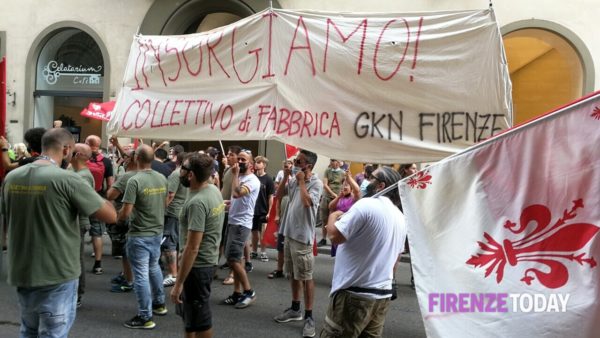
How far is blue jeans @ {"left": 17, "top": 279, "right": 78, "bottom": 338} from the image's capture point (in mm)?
3479

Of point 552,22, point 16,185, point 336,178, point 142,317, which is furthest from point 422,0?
point 16,185

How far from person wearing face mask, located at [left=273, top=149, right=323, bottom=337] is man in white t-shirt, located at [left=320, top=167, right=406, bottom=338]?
206 cm

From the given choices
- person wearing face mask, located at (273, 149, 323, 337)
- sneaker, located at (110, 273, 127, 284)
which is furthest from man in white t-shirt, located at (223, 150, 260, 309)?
sneaker, located at (110, 273, 127, 284)

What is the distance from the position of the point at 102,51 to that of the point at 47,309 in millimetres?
11881

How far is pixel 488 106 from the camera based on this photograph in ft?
10.8

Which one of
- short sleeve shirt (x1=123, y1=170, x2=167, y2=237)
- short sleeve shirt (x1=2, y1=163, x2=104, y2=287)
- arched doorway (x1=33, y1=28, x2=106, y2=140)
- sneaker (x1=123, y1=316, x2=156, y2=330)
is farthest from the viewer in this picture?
arched doorway (x1=33, y1=28, x2=106, y2=140)

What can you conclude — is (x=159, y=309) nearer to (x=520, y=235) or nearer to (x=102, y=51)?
(x=520, y=235)

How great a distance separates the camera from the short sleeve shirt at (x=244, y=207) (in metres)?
6.68

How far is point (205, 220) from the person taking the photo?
4.37 m

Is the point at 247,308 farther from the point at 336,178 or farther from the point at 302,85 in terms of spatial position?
the point at 336,178

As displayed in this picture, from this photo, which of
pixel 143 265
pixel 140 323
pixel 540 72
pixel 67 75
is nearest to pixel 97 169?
pixel 143 265

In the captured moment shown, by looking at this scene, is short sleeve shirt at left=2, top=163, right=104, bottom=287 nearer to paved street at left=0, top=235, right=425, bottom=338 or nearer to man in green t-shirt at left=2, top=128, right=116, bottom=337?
man in green t-shirt at left=2, top=128, right=116, bottom=337

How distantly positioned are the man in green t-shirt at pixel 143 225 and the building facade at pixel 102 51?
760cm

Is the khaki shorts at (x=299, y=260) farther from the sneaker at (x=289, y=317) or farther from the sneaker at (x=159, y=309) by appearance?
the sneaker at (x=159, y=309)
